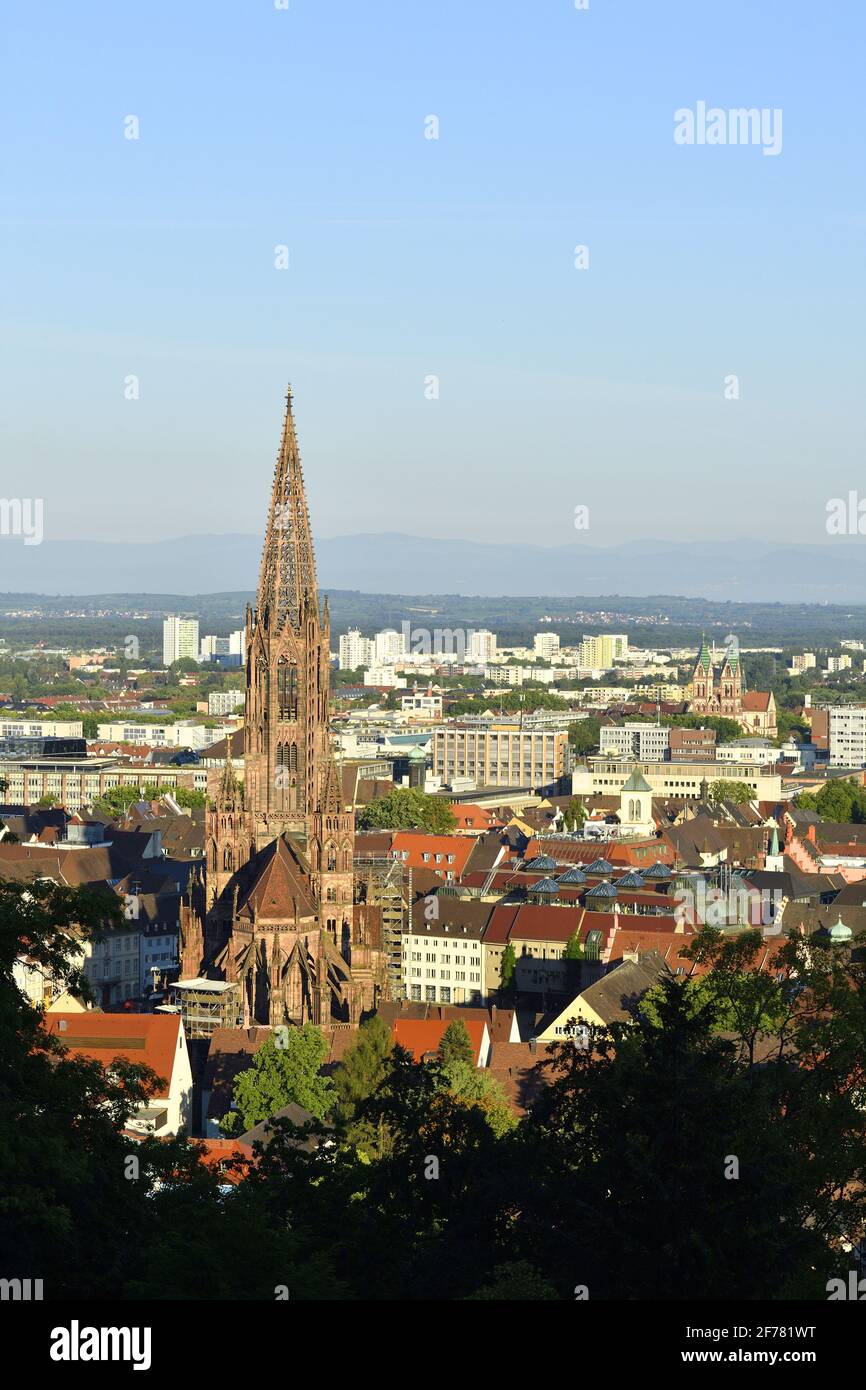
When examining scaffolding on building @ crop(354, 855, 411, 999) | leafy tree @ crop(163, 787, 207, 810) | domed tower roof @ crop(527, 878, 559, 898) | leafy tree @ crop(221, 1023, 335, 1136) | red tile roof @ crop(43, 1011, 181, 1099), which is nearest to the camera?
leafy tree @ crop(221, 1023, 335, 1136)

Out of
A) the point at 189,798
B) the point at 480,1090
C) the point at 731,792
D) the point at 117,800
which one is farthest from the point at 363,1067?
the point at 731,792

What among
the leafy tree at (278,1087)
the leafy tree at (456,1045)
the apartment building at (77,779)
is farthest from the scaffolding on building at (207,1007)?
the apartment building at (77,779)

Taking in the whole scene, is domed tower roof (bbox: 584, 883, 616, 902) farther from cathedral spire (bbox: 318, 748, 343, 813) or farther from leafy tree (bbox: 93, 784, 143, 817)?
leafy tree (bbox: 93, 784, 143, 817)

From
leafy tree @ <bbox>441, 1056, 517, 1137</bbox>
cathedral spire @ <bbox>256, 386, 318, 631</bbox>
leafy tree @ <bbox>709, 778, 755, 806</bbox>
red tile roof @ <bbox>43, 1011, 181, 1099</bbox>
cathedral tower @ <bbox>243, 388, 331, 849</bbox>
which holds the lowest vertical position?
leafy tree @ <bbox>709, 778, 755, 806</bbox>

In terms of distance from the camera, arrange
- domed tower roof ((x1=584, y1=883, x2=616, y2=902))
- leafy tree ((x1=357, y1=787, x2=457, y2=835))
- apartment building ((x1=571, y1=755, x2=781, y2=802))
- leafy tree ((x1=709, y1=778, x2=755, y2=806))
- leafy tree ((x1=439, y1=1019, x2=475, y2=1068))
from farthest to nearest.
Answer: apartment building ((x1=571, y1=755, x2=781, y2=802)) → leafy tree ((x1=709, y1=778, x2=755, y2=806)) → leafy tree ((x1=357, y1=787, x2=457, y2=835)) → domed tower roof ((x1=584, y1=883, x2=616, y2=902)) → leafy tree ((x1=439, y1=1019, x2=475, y2=1068))

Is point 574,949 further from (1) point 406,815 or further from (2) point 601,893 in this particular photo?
(1) point 406,815

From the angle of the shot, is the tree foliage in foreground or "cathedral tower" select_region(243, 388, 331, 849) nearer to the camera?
the tree foliage in foreground

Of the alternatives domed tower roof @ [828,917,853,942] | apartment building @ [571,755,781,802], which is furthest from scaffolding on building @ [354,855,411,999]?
apartment building @ [571,755,781,802]
